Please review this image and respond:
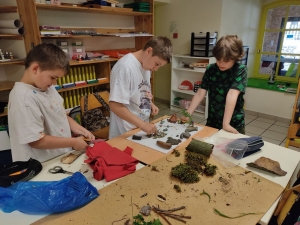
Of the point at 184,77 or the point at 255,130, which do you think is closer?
the point at 255,130

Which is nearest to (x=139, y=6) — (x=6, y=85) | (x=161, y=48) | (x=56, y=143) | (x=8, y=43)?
(x=8, y=43)

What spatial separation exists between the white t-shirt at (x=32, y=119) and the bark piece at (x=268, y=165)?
103 cm

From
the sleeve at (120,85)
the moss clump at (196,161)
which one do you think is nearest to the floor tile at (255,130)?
the moss clump at (196,161)

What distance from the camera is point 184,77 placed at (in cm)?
434

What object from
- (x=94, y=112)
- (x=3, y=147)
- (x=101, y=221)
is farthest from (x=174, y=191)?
(x=3, y=147)

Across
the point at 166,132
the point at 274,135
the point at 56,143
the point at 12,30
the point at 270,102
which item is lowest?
the point at 274,135

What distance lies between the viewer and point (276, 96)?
3777mm

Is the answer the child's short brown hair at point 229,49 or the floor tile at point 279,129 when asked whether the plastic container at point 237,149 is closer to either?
the child's short brown hair at point 229,49

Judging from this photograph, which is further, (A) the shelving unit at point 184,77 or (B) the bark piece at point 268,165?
(A) the shelving unit at point 184,77

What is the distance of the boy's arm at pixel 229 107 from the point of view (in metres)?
1.49

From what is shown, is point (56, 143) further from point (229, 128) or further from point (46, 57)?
point (229, 128)

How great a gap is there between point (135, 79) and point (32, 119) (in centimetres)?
65

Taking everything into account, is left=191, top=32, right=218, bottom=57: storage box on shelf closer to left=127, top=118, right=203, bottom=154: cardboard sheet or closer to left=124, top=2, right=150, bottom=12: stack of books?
left=124, top=2, right=150, bottom=12: stack of books

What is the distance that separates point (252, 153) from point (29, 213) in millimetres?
1123
